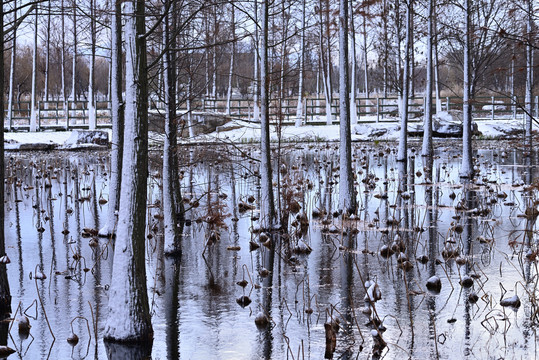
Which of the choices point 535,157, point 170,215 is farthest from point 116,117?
point 535,157

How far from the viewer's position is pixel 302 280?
318 inches

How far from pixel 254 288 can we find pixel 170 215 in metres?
2.07

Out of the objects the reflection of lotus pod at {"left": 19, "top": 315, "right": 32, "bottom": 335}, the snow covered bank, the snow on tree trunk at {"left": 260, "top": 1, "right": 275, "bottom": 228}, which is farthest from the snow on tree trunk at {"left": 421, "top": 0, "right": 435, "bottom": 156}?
the reflection of lotus pod at {"left": 19, "top": 315, "right": 32, "bottom": 335}

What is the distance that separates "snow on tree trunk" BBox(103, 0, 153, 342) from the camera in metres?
5.86

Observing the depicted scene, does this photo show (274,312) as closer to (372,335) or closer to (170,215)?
(372,335)

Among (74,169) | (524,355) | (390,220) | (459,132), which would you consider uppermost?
(459,132)

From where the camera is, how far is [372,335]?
5.89 metres

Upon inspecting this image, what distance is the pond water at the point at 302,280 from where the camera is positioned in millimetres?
5988

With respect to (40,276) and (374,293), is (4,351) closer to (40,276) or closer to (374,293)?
(40,276)

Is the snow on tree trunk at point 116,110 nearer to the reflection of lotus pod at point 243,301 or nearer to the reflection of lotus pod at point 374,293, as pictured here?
the reflection of lotus pod at point 243,301

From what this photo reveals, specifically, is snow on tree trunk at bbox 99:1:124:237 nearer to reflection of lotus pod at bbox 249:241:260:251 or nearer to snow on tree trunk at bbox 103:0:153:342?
reflection of lotus pod at bbox 249:241:260:251

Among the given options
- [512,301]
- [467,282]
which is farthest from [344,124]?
[512,301]

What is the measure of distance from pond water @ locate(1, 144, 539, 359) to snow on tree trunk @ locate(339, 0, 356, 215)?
43cm

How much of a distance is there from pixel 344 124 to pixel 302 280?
177 inches
